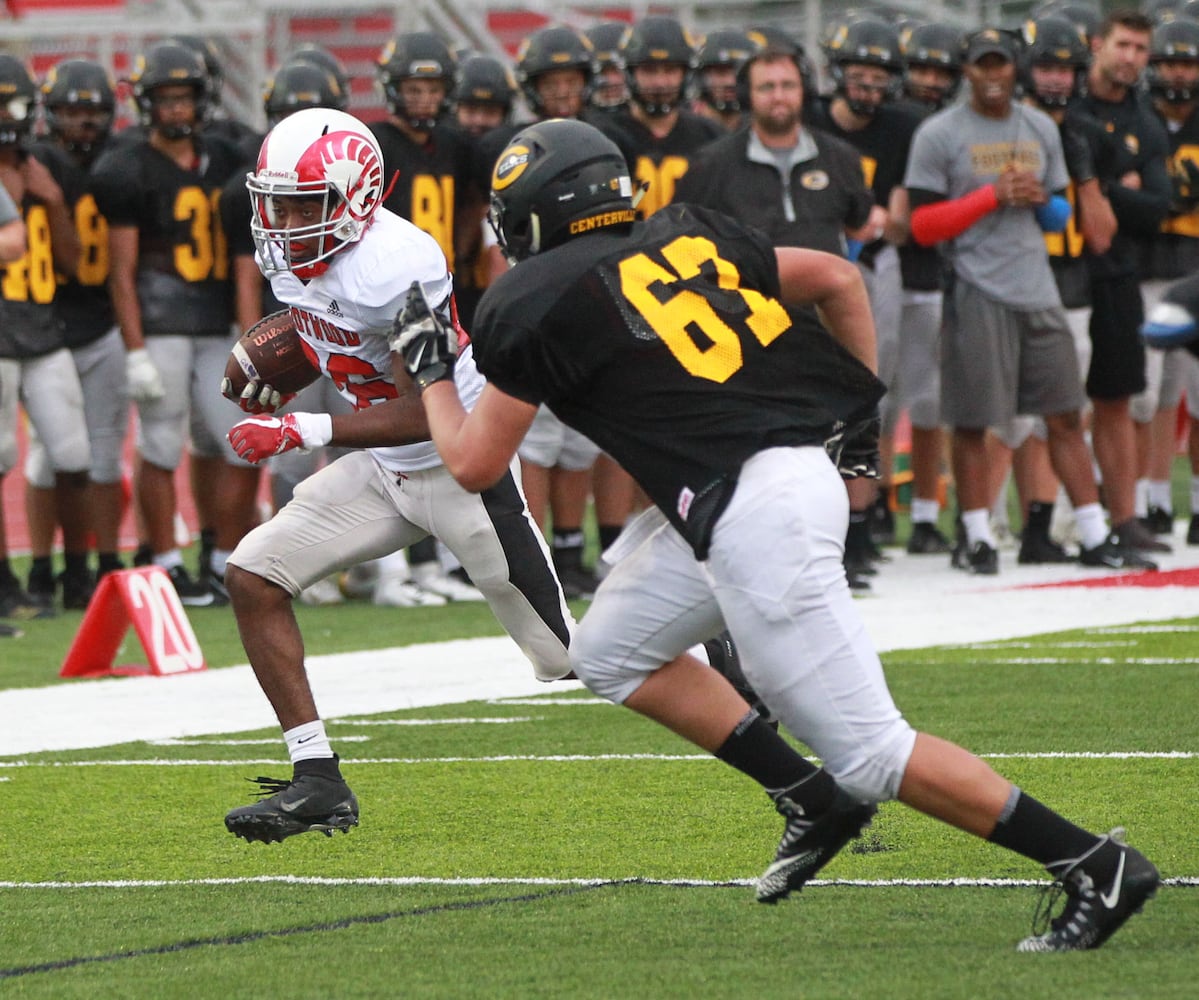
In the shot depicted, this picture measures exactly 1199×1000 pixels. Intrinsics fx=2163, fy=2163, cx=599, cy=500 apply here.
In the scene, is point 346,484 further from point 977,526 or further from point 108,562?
point 977,526

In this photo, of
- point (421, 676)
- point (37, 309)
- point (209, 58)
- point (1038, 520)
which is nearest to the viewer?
point (421, 676)

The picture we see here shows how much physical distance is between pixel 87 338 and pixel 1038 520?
14.3 ft

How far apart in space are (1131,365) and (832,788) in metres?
6.34

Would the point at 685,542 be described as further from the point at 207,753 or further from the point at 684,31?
the point at 684,31

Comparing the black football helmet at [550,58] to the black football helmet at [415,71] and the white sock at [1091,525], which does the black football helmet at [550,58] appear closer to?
the black football helmet at [415,71]

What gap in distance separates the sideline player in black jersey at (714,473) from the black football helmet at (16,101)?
17.2 feet

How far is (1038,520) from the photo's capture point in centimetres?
993

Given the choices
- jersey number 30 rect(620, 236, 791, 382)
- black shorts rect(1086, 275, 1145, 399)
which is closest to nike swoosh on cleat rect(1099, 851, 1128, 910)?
jersey number 30 rect(620, 236, 791, 382)

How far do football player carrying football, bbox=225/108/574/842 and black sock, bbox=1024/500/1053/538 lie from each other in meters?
5.26

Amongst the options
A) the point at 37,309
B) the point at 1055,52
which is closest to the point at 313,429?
the point at 37,309

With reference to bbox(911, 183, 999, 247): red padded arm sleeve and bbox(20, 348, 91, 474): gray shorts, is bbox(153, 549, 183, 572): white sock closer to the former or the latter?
bbox(20, 348, 91, 474): gray shorts

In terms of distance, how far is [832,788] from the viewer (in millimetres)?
3887

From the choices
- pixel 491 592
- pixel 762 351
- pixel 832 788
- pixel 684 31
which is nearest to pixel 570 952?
pixel 832 788

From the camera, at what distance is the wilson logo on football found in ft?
12.8
